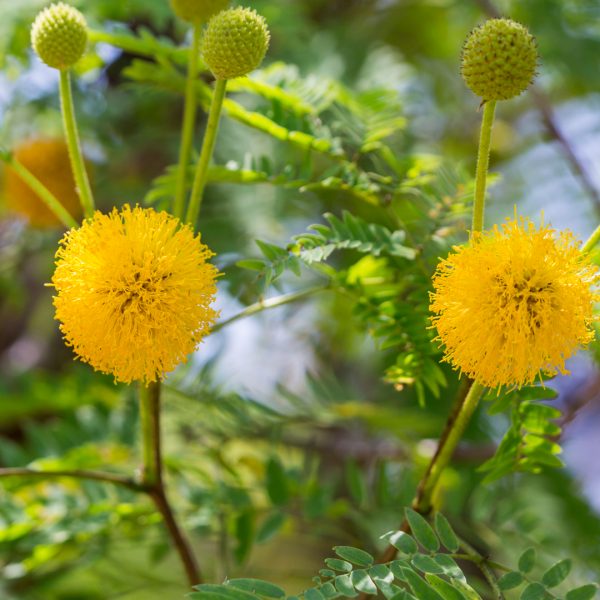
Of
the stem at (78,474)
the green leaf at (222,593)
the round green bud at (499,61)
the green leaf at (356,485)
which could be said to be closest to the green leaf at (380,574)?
the green leaf at (222,593)

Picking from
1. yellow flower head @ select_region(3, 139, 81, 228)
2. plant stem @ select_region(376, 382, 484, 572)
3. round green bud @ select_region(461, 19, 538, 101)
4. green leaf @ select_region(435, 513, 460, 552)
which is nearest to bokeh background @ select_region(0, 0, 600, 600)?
yellow flower head @ select_region(3, 139, 81, 228)

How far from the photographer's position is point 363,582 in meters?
1.35

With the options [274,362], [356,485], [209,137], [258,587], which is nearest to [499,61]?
[209,137]

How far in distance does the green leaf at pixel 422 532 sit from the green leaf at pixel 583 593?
0.24 metres

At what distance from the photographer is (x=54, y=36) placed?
1685 millimetres

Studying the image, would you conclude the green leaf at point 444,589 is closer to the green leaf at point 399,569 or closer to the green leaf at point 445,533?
the green leaf at point 399,569

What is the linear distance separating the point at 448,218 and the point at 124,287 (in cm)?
79

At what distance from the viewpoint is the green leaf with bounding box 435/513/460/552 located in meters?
1.53

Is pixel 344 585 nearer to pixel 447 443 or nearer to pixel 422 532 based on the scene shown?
pixel 422 532

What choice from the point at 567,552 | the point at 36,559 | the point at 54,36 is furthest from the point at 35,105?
the point at 567,552

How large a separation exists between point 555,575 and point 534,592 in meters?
0.08

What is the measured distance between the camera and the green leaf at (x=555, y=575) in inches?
57.5

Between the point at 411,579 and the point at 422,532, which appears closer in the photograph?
the point at 411,579

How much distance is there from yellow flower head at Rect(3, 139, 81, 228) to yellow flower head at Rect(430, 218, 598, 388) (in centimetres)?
209
